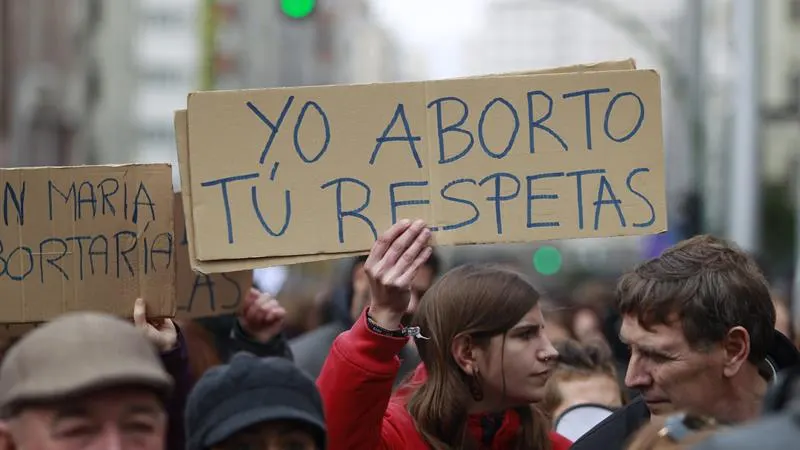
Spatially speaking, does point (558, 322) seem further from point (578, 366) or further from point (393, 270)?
point (393, 270)

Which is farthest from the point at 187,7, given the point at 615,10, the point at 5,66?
the point at 615,10

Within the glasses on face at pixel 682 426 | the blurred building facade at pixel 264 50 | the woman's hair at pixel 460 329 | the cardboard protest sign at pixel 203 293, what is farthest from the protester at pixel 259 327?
the blurred building facade at pixel 264 50

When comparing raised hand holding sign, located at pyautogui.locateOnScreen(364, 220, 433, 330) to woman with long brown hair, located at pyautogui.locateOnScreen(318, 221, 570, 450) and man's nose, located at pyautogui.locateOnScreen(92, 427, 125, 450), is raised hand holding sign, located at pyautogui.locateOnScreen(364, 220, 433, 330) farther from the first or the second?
man's nose, located at pyautogui.locateOnScreen(92, 427, 125, 450)

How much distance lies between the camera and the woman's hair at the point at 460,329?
4.43m

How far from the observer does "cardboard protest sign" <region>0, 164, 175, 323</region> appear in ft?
15.5

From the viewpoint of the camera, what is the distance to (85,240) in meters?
4.74

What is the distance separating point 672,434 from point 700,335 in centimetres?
114

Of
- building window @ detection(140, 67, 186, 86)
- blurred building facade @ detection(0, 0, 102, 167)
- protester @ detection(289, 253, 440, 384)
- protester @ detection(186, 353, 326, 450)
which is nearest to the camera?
protester @ detection(186, 353, 326, 450)

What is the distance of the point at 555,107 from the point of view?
4391 mm

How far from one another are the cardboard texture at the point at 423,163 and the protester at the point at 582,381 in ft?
4.67

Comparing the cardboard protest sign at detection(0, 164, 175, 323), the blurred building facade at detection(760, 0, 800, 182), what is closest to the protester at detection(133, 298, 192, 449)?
the cardboard protest sign at detection(0, 164, 175, 323)

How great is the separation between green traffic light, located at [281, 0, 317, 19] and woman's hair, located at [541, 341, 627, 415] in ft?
22.7

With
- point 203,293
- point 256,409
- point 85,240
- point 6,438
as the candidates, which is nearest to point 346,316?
point 203,293

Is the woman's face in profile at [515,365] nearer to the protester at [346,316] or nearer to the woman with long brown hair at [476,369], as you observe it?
the woman with long brown hair at [476,369]
